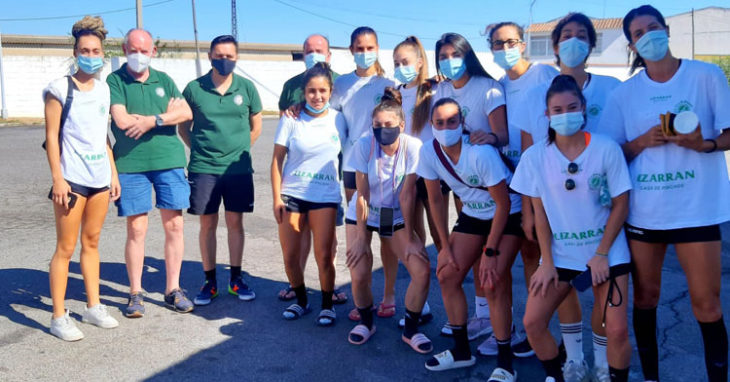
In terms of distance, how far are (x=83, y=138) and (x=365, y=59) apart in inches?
82.6

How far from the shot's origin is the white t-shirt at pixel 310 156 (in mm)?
4711

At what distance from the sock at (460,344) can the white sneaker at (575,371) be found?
1.98 feet

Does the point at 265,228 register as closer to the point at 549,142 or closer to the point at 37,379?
the point at 37,379

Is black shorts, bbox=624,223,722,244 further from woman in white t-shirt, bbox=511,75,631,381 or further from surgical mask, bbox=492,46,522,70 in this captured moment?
surgical mask, bbox=492,46,522,70

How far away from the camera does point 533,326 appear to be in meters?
3.36

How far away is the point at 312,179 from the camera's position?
186 inches

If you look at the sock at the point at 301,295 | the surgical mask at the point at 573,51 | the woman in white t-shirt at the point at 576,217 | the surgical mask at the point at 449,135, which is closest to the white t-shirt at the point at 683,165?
the woman in white t-shirt at the point at 576,217

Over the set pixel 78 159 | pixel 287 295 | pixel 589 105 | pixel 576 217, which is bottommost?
pixel 287 295

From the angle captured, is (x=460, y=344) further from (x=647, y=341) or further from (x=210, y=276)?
(x=210, y=276)

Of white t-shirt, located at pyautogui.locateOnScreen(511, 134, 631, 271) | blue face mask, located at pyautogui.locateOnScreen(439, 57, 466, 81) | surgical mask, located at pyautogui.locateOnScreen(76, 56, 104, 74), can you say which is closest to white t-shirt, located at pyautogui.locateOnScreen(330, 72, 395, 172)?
blue face mask, located at pyautogui.locateOnScreen(439, 57, 466, 81)

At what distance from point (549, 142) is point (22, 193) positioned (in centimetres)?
892

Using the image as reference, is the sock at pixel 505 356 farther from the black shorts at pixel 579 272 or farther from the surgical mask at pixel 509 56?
the surgical mask at pixel 509 56

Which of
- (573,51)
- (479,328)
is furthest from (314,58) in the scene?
(479,328)

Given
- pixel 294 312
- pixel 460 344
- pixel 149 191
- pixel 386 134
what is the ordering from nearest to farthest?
pixel 460 344 → pixel 386 134 → pixel 294 312 → pixel 149 191
